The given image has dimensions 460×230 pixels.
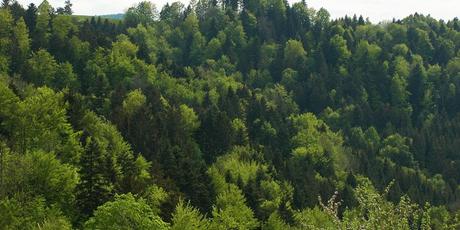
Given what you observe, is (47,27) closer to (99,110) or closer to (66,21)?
(66,21)

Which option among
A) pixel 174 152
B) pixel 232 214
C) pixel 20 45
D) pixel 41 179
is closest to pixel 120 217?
pixel 41 179

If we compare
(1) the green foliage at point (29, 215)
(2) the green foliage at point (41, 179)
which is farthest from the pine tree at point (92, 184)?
(1) the green foliage at point (29, 215)

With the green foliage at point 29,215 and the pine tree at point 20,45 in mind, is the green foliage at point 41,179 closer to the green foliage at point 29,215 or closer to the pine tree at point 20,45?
the green foliage at point 29,215

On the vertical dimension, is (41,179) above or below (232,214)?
above

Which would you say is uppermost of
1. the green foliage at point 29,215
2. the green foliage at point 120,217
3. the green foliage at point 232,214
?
the green foliage at point 120,217

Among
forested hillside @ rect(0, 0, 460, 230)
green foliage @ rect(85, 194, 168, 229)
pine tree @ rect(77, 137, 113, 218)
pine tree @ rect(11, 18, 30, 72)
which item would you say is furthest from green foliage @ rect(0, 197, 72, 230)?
pine tree @ rect(11, 18, 30, 72)

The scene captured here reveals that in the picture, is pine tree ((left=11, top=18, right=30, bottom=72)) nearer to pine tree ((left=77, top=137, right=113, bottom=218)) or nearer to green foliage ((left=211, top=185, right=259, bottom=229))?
green foliage ((left=211, top=185, right=259, bottom=229))

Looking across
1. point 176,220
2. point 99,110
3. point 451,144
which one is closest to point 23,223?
point 176,220

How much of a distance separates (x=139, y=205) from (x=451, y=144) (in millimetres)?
158686

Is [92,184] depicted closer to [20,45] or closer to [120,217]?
[120,217]

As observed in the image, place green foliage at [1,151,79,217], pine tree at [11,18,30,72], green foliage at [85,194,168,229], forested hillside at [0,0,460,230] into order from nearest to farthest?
1. green foliage at [85,194,168,229]
2. forested hillside at [0,0,460,230]
3. green foliage at [1,151,79,217]
4. pine tree at [11,18,30,72]

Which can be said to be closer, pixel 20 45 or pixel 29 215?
pixel 29 215

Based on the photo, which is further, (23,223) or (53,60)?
(53,60)

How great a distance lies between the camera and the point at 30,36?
453 feet
